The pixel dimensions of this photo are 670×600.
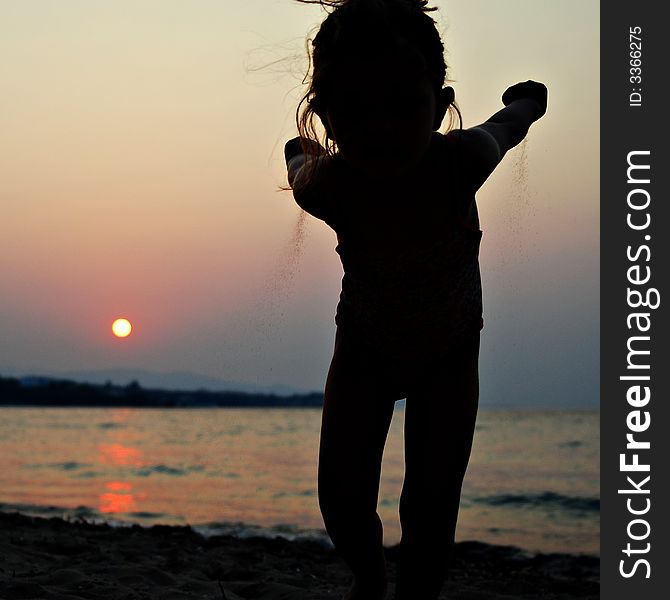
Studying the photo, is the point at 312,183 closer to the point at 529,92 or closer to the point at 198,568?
the point at 529,92

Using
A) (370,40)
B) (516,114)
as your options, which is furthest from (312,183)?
(516,114)

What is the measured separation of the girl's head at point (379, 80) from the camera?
2326 mm

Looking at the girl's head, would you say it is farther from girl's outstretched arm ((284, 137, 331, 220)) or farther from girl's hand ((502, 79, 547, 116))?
girl's hand ((502, 79, 547, 116))

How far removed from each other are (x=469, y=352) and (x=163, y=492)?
10.5 m

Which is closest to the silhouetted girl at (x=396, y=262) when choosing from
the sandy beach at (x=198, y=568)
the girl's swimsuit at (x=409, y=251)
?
the girl's swimsuit at (x=409, y=251)

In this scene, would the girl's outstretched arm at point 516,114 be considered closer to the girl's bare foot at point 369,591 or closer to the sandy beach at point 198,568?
the girl's bare foot at point 369,591

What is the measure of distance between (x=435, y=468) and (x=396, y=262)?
25.0 inches

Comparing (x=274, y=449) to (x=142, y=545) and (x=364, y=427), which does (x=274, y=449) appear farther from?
(x=364, y=427)

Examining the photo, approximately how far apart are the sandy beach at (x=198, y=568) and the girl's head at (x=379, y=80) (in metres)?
2.51

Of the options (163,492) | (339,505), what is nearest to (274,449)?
(163,492)

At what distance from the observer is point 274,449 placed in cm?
2158

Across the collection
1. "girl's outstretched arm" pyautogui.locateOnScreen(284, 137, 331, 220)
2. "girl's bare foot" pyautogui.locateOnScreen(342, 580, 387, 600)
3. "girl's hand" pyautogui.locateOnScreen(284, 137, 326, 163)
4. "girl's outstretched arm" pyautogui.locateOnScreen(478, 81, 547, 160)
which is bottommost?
"girl's bare foot" pyautogui.locateOnScreen(342, 580, 387, 600)

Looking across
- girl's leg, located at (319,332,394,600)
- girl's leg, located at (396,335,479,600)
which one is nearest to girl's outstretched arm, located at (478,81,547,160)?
girl's leg, located at (396,335,479,600)

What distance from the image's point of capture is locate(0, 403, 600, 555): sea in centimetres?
1005
